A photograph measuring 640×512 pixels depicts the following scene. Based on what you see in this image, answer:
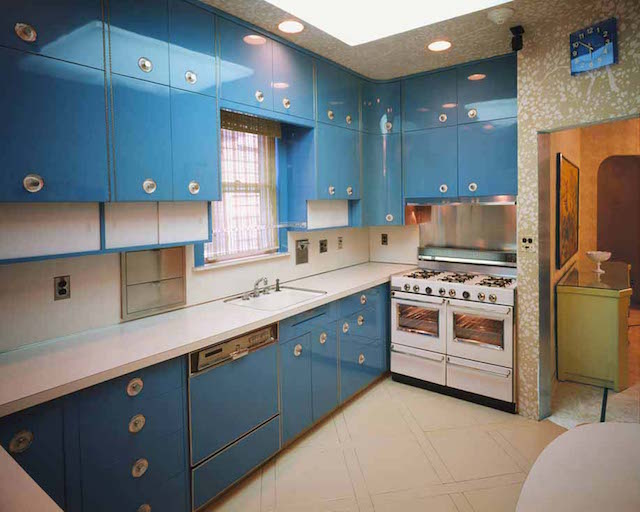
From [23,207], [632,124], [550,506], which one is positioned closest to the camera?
[550,506]

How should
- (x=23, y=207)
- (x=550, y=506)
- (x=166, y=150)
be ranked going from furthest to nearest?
(x=166, y=150) < (x=23, y=207) < (x=550, y=506)

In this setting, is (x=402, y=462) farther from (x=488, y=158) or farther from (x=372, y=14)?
(x=372, y=14)

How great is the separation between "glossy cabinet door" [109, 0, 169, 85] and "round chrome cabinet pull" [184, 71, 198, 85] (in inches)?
4.8

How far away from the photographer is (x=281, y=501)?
239cm

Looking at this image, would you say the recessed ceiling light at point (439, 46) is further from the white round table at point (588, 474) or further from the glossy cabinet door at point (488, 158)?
the white round table at point (588, 474)

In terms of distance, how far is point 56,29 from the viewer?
72.1 inches

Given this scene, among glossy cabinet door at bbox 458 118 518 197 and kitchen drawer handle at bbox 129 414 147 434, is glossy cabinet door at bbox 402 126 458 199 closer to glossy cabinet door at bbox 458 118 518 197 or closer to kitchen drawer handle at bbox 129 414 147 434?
glossy cabinet door at bbox 458 118 518 197

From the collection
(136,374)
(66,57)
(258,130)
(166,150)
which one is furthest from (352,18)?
(136,374)

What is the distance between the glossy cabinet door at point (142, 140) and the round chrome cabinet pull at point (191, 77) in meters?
0.16

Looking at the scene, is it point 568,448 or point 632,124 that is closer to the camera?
point 568,448

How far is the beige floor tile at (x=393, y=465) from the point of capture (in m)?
2.54

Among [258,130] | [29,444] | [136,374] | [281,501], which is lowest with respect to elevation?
[281,501]

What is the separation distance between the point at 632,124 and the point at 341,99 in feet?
16.0

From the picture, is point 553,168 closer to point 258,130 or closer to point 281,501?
point 258,130
